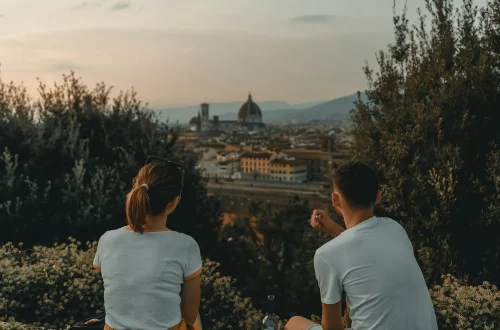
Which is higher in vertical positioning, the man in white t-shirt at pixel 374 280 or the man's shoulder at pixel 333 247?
the man's shoulder at pixel 333 247

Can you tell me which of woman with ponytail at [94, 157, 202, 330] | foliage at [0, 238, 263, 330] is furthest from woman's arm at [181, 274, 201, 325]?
foliage at [0, 238, 263, 330]

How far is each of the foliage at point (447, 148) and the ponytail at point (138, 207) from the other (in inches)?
164

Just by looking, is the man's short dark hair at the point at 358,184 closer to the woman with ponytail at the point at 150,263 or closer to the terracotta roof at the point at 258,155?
the woman with ponytail at the point at 150,263

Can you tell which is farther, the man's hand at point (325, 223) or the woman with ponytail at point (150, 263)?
the man's hand at point (325, 223)

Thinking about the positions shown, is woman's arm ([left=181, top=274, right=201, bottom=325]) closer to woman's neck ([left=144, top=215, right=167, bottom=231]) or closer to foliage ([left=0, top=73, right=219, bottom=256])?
woman's neck ([left=144, top=215, right=167, bottom=231])

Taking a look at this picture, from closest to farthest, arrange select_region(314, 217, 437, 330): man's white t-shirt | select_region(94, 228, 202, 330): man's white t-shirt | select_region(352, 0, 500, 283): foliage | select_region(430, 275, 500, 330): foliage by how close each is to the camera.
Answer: select_region(314, 217, 437, 330): man's white t-shirt → select_region(94, 228, 202, 330): man's white t-shirt → select_region(430, 275, 500, 330): foliage → select_region(352, 0, 500, 283): foliage

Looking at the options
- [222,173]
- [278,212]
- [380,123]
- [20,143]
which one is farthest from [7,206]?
[222,173]

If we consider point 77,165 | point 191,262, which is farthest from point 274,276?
point 191,262

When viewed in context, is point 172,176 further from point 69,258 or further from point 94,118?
point 94,118

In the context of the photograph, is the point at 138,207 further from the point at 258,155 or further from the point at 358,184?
the point at 258,155

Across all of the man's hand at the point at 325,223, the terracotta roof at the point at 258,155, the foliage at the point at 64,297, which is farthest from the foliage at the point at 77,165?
the terracotta roof at the point at 258,155

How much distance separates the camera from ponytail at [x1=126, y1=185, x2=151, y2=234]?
2.42m

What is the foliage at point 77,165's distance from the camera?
22.4 feet

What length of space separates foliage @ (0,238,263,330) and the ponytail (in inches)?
78.9
